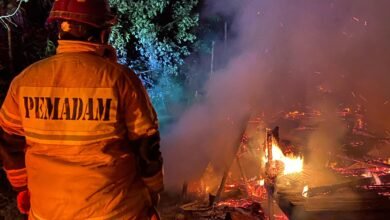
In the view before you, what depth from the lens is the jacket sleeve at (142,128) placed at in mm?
2168

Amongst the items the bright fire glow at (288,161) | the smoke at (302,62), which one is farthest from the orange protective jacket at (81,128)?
the smoke at (302,62)

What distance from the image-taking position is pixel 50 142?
216cm

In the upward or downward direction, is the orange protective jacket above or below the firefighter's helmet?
below

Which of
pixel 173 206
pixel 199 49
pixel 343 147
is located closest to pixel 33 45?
pixel 173 206

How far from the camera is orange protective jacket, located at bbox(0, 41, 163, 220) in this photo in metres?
2.12

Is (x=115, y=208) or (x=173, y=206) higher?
(x=115, y=208)

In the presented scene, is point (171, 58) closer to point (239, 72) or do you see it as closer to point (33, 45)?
point (239, 72)

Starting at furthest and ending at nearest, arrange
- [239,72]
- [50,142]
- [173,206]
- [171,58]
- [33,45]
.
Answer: [239,72], [171,58], [33,45], [173,206], [50,142]

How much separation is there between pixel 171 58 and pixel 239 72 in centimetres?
184

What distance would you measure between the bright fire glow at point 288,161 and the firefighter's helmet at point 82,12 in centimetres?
421

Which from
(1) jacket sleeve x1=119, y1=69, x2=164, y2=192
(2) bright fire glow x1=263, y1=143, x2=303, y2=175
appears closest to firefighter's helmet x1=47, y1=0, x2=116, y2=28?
(1) jacket sleeve x1=119, y1=69, x2=164, y2=192

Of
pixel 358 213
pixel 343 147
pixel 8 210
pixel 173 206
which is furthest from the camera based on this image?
pixel 343 147

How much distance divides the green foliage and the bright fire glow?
151 inches

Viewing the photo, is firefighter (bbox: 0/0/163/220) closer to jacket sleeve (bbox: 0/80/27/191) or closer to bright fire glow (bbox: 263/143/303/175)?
jacket sleeve (bbox: 0/80/27/191)
